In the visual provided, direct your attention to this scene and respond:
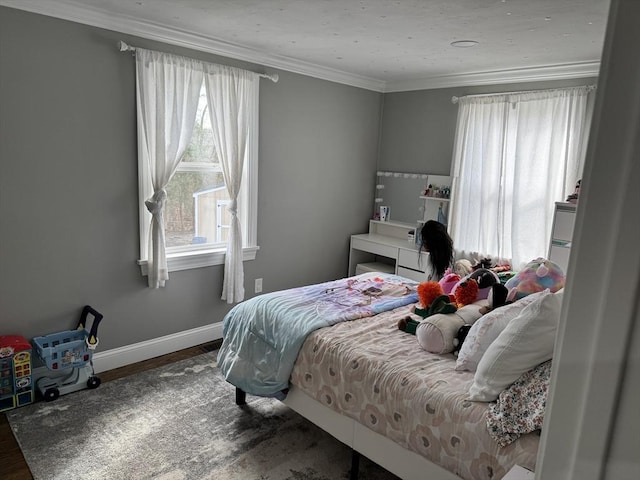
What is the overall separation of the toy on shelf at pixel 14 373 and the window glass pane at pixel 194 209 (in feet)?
4.05

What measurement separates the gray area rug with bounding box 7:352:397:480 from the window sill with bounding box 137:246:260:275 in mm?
869

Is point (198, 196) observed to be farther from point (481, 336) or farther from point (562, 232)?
point (562, 232)

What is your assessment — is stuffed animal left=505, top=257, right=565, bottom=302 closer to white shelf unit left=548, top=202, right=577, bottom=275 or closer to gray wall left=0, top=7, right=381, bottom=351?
white shelf unit left=548, top=202, right=577, bottom=275

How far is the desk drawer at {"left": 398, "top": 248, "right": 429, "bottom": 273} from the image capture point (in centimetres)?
429

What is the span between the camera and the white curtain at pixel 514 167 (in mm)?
3639

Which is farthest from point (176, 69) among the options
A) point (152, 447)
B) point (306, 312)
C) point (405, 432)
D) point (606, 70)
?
point (606, 70)

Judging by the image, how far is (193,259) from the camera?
3.67m

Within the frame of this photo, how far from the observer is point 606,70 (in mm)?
396

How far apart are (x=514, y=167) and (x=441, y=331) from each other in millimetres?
2289

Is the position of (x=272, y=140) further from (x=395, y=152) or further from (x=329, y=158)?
(x=395, y=152)

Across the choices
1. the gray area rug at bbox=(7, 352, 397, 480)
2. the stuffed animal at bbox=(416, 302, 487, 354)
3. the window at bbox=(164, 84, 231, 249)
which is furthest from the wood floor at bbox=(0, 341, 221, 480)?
the stuffed animal at bbox=(416, 302, 487, 354)

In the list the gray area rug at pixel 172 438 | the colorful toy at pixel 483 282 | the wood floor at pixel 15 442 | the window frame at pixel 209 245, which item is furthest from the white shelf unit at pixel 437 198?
the wood floor at pixel 15 442

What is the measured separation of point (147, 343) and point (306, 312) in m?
1.53

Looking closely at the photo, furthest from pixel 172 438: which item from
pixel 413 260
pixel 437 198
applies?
pixel 437 198
